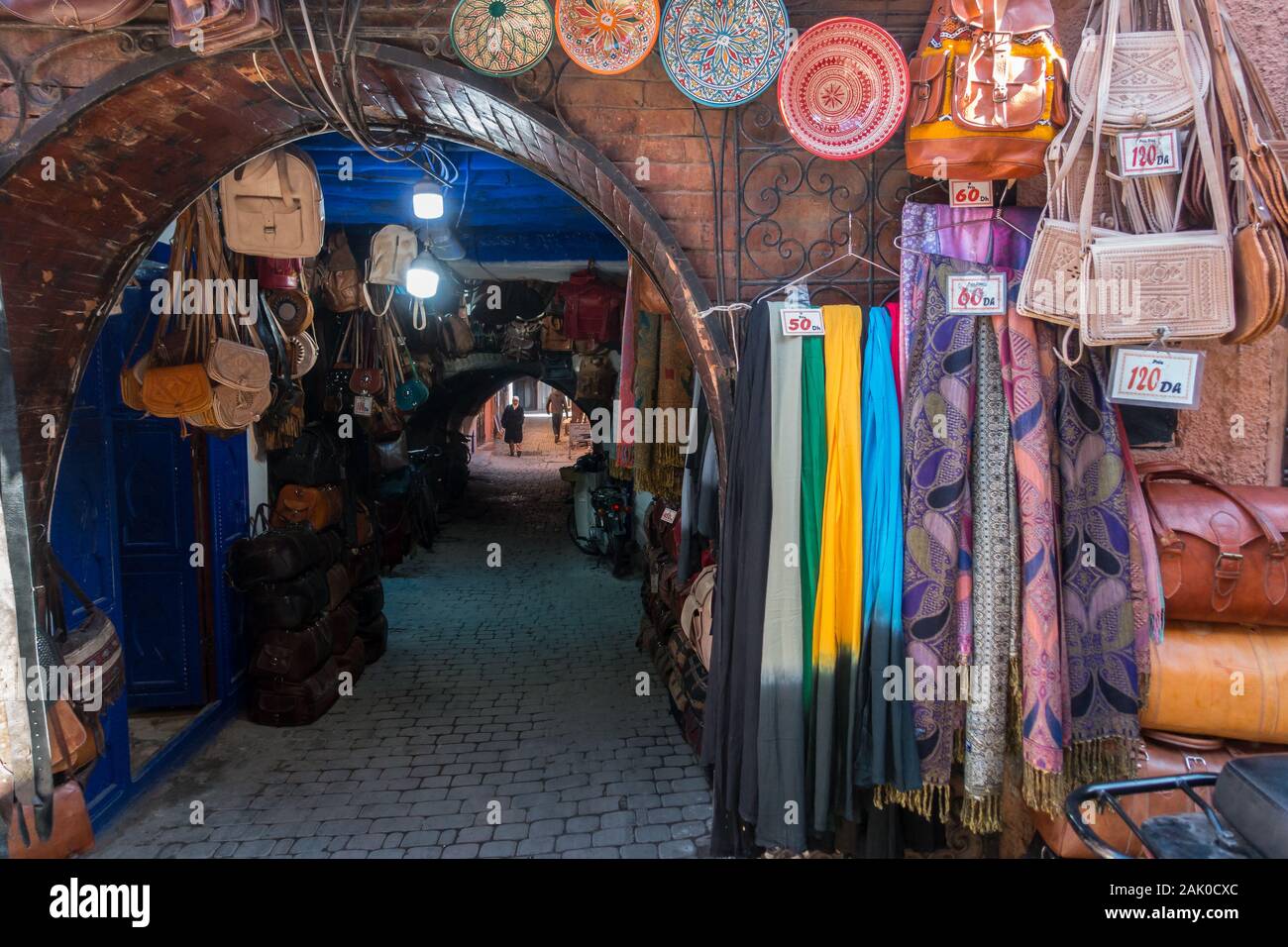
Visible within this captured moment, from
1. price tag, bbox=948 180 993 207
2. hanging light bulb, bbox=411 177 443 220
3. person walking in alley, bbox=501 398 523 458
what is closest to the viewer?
price tag, bbox=948 180 993 207

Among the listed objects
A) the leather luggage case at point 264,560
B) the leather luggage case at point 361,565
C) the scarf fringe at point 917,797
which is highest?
the leather luggage case at point 264,560

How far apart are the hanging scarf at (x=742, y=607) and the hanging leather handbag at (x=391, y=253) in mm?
4137

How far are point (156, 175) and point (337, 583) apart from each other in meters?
3.89

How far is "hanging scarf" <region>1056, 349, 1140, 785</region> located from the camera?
2.50 m

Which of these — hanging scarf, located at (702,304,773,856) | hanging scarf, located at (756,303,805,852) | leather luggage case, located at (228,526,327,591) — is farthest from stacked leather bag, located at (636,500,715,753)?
leather luggage case, located at (228,526,327,591)

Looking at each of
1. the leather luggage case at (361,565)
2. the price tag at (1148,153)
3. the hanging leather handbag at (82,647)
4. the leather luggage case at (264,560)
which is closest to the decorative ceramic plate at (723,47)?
the price tag at (1148,153)

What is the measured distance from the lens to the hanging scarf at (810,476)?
102 inches

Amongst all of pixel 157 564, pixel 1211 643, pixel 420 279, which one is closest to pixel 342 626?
pixel 157 564

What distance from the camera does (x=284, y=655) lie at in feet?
18.4

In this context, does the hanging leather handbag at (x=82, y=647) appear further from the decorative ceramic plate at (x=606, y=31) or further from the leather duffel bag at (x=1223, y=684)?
the leather duffel bag at (x=1223, y=684)

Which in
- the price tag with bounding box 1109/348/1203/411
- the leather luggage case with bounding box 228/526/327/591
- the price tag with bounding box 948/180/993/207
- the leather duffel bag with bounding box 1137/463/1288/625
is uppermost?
the price tag with bounding box 948/180/993/207

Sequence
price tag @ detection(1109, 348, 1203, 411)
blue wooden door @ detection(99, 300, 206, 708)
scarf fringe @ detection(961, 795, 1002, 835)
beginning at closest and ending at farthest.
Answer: price tag @ detection(1109, 348, 1203, 411), scarf fringe @ detection(961, 795, 1002, 835), blue wooden door @ detection(99, 300, 206, 708)

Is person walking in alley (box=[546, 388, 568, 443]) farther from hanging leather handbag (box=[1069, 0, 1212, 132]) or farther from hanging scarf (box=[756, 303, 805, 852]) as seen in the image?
hanging leather handbag (box=[1069, 0, 1212, 132])

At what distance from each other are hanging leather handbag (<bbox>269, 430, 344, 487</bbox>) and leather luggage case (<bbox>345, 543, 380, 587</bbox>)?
76 cm
